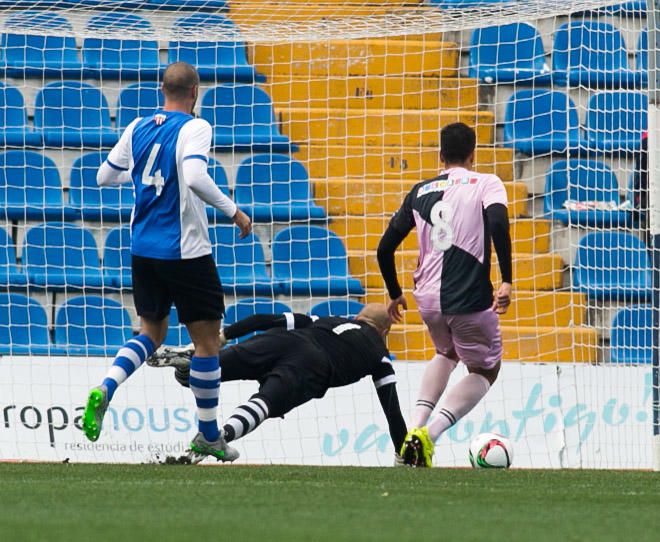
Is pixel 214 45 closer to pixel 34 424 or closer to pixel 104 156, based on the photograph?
pixel 104 156

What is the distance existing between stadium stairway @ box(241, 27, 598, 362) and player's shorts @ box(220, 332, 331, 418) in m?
2.81

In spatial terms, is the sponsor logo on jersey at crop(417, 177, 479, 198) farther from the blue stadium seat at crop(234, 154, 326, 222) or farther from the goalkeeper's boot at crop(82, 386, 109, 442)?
the blue stadium seat at crop(234, 154, 326, 222)

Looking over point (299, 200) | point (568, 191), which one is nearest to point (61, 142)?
point (299, 200)

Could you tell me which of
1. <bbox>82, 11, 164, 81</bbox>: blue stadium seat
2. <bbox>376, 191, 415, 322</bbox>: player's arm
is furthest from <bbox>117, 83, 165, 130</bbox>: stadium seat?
<bbox>376, 191, 415, 322</bbox>: player's arm

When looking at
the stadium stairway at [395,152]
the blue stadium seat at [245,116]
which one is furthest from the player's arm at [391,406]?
the blue stadium seat at [245,116]

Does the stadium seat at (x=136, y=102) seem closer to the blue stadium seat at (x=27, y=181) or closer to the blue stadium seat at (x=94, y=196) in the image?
the blue stadium seat at (x=94, y=196)

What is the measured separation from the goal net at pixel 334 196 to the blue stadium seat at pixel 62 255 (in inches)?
0.7

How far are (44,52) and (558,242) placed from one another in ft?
14.6

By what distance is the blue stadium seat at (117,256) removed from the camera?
9.85m

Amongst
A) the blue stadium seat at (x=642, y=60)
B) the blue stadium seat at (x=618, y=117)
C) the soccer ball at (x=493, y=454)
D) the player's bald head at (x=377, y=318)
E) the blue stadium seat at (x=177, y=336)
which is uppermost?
the blue stadium seat at (x=642, y=60)

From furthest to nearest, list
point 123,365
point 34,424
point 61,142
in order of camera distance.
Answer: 1. point 61,142
2. point 34,424
3. point 123,365

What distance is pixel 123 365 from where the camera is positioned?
6.02 meters

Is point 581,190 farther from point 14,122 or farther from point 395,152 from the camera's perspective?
point 14,122

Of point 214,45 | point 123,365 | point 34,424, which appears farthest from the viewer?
point 214,45
